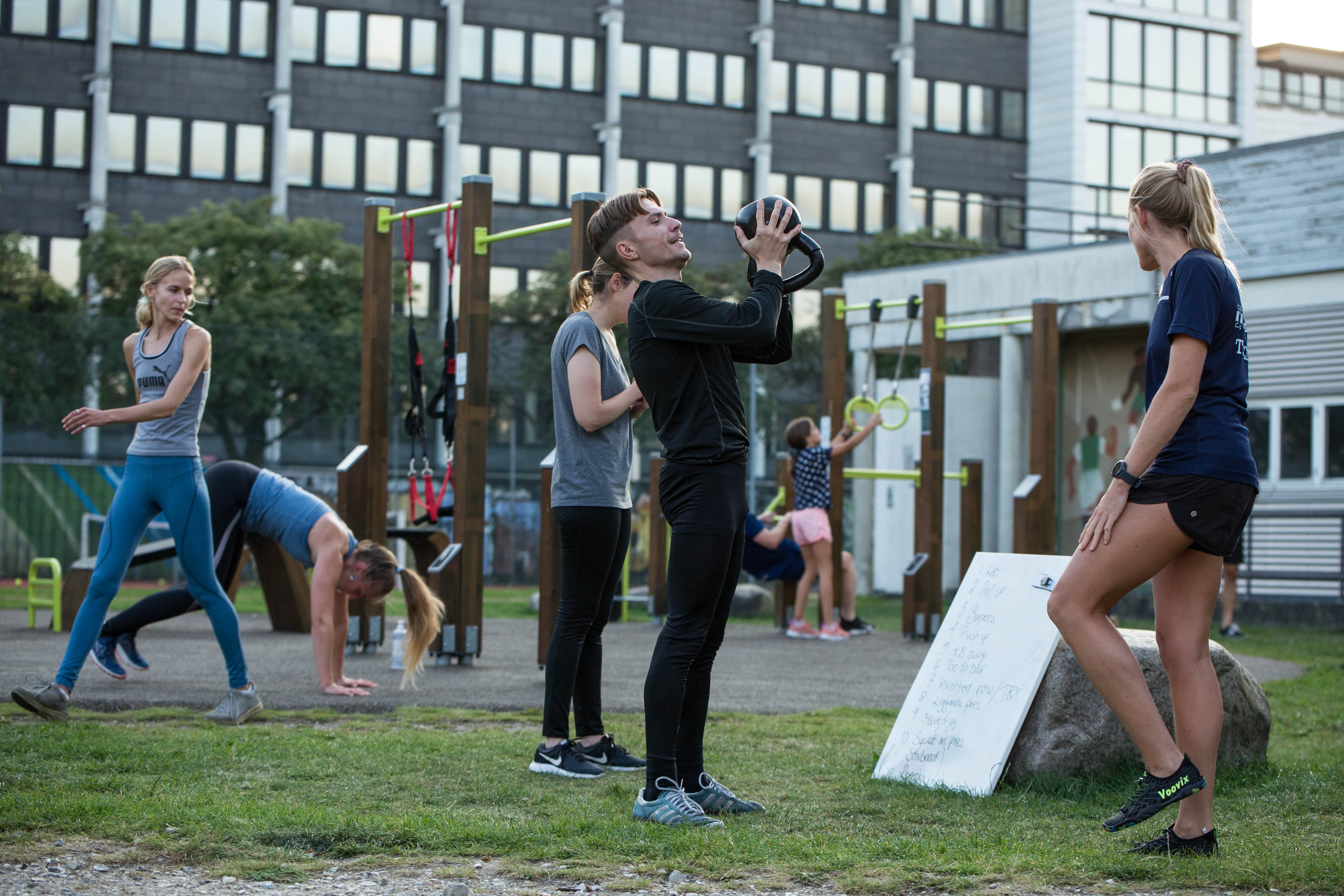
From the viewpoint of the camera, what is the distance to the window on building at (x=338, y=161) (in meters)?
39.8

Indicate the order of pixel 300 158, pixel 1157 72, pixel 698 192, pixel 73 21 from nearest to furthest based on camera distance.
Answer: pixel 73 21 < pixel 300 158 < pixel 698 192 < pixel 1157 72

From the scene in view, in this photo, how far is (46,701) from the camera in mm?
6102

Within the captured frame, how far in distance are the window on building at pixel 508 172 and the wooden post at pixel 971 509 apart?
2907 centimetres

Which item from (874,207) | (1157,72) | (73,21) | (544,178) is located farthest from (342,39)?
(1157,72)

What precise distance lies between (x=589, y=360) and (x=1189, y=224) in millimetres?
2103

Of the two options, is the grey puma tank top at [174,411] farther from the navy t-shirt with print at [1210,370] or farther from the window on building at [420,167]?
the window on building at [420,167]

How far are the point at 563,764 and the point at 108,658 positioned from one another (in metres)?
3.90

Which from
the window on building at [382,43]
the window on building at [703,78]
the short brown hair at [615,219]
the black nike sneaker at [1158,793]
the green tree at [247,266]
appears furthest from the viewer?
the window on building at [703,78]

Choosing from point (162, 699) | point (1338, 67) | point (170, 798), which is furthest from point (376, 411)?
point (1338, 67)

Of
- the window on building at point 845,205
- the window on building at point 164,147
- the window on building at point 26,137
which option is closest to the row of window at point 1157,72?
the window on building at point 845,205

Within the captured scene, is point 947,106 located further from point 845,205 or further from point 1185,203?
point 1185,203

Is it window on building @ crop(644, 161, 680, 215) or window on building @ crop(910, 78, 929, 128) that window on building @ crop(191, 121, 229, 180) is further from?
window on building @ crop(910, 78, 929, 128)

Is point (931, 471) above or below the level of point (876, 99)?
below

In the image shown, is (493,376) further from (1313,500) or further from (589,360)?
(589,360)
